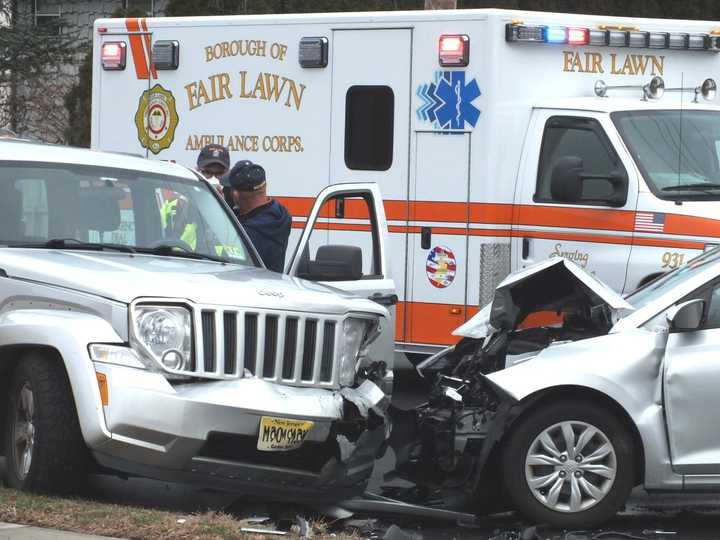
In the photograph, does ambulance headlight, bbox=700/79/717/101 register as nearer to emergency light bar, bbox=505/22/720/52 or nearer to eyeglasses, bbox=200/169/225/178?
emergency light bar, bbox=505/22/720/52

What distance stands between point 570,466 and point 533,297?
1.31 metres

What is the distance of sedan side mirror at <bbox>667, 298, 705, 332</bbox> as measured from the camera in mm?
7391

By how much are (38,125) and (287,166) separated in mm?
12744

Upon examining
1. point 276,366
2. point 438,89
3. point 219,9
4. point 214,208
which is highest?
point 219,9

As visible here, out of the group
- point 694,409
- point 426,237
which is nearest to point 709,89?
point 426,237

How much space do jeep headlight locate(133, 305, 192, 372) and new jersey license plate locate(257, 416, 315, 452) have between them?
1.47 feet

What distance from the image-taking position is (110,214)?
8.09 m

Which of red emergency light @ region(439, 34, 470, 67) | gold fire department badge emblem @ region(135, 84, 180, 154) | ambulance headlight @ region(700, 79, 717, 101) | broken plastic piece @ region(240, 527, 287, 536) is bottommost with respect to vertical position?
broken plastic piece @ region(240, 527, 287, 536)

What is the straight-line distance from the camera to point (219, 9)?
1908 centimetres

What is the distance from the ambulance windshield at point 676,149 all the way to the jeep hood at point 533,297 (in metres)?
2.81

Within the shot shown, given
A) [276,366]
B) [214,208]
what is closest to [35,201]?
[214,208]

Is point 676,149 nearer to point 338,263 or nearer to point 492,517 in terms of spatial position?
point 338,263

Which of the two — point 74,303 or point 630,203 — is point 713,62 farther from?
point 74,303

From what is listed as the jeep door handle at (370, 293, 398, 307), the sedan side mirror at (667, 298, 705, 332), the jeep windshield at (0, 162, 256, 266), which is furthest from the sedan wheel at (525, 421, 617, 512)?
the jeep windshield at (0, 162, 256, 266)
